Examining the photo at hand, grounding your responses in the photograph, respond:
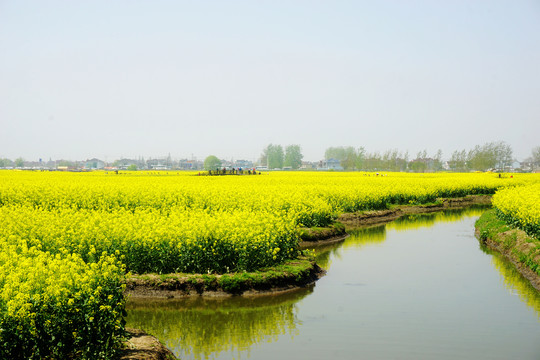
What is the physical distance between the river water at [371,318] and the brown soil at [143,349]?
41.4 inches

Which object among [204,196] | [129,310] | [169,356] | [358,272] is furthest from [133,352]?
[204,196]

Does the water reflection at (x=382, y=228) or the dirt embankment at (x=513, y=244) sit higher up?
the dirt embankment at (x=513, y=244)

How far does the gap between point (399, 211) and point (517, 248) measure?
20.3m

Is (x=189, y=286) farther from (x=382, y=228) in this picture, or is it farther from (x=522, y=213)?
(x=382, y=228)

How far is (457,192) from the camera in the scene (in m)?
57.9

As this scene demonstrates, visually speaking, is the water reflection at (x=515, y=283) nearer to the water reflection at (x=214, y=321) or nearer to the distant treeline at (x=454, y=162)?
the water reflection at (x=214, y=321)

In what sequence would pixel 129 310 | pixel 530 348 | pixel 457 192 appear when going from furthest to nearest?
pixel 457 192 < pixel 129 310 < pixel 530 348

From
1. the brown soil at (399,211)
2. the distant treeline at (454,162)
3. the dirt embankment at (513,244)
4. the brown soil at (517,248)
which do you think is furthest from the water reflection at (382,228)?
the distant treeline at (454,162)

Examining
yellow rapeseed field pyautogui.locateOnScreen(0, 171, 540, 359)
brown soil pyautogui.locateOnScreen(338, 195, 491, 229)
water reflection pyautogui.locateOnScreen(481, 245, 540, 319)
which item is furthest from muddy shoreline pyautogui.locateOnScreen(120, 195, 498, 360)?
brown soil pyautogui.locateOnScreen(338, 195, 491, 229)

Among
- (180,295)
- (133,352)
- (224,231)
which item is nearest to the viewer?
(133,352)

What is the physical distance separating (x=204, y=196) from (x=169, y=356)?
2202cm

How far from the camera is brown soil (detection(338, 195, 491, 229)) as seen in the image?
36.8 meters

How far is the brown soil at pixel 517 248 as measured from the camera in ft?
65.3

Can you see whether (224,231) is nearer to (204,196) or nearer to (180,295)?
(180,295)
